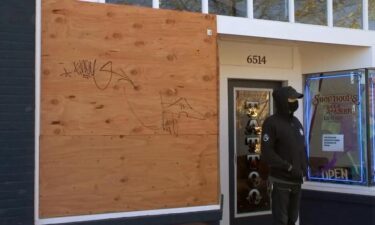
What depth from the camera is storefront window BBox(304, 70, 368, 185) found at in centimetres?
761

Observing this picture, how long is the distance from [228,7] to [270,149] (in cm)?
183

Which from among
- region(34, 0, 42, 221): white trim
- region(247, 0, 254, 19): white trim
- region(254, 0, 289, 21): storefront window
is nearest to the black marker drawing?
region(34, 0, 42, 221): white trim

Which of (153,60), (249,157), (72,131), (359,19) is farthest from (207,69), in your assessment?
(359,19)

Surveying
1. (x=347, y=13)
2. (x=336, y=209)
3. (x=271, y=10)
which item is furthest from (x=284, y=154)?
(x=347, y=13)

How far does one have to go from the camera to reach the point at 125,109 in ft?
18.6

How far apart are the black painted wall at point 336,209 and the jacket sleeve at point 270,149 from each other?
1.98 metres

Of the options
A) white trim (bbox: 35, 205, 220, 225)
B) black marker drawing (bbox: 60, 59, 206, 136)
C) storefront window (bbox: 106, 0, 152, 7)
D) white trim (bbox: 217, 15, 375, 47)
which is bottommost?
white trim (bbox: 35, 205, 220, 225)

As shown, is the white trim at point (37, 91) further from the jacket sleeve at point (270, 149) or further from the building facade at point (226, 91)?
the jacket sleeve at point (270, 149)

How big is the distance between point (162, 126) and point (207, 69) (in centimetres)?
83

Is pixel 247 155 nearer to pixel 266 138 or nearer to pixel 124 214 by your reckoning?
pixel 266 138

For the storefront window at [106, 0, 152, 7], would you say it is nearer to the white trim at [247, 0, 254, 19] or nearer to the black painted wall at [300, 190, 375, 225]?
the white trim at [247, 0, 254, 19]
